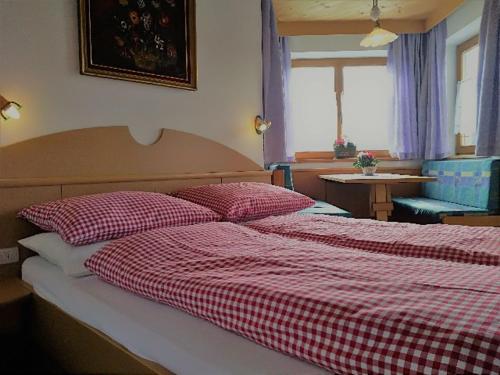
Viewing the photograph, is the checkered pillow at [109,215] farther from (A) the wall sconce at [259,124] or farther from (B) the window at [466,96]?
(B) the window at [466,96]

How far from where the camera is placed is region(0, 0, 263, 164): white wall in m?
1.95

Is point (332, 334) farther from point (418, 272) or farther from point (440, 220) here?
point (440, 220)

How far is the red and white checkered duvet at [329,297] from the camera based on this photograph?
2.35ft

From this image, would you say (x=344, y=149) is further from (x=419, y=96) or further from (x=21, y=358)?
(x=21, y=358)

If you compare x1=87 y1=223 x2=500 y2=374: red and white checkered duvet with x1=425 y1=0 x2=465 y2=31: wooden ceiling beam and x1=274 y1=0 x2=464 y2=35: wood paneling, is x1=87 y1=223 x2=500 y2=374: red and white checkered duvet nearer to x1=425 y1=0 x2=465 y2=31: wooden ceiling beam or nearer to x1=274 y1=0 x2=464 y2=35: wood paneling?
x1=274 y1=0 x2=464 y2=35: wood paneling

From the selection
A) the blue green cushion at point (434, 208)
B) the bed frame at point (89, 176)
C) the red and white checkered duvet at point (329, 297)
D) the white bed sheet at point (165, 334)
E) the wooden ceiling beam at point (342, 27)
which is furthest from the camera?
the wooden ceiling beam at point (342, 27)

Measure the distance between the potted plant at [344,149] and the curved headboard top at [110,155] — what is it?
1723 millimetres

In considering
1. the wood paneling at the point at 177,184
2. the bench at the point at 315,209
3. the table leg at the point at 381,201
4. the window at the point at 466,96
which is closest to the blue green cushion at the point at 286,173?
the bench at the point at 315,209

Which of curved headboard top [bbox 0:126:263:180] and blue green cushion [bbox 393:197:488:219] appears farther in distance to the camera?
blue green cushion [bbox 393:197:488:219]

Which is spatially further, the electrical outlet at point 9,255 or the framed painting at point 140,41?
the framed painting at point 140,41

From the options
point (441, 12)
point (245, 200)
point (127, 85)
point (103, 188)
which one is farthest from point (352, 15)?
point (103, 188)

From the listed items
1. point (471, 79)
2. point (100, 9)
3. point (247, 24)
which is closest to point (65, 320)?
point (100, 9)

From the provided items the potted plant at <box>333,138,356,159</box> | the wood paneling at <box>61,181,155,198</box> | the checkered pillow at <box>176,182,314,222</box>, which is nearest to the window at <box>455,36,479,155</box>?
the potted plant at <box>333,138,356,159</box>

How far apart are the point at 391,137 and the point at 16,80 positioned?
3438 millimetres
